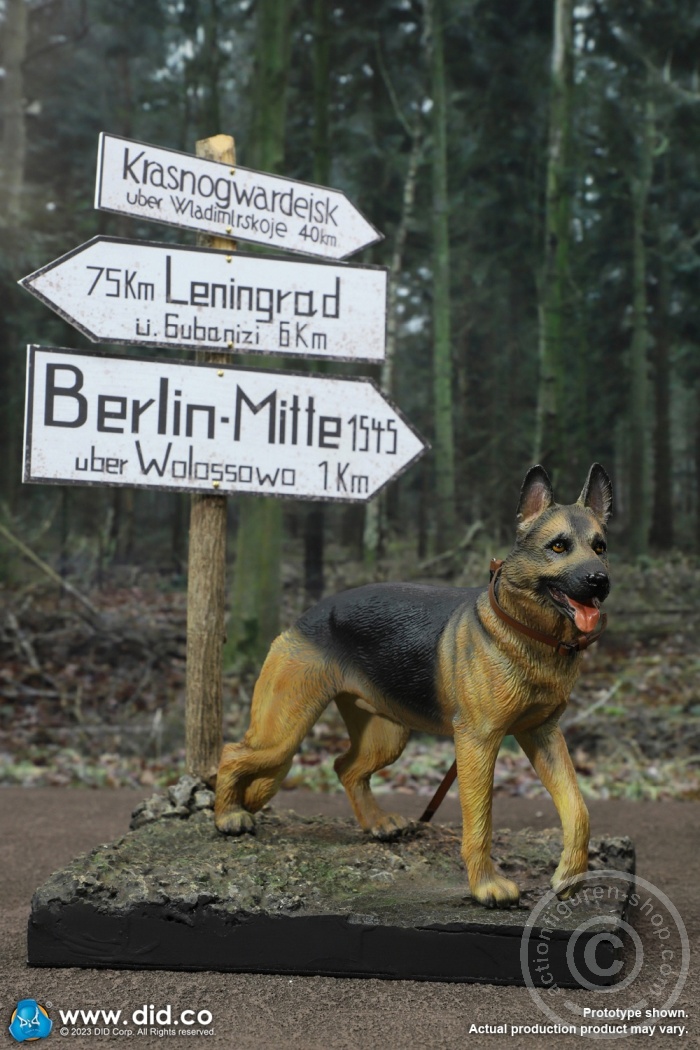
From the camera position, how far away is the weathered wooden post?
4.43 metres

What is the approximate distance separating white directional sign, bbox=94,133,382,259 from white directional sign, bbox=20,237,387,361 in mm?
A: 166

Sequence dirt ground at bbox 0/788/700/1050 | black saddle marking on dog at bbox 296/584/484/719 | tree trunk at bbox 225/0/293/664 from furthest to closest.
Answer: tree trunk at bbox 225/0/293/664
black saddle marking on dog at bbox 296/584/484/719
dirt ground at bbox 0/788/700/1050

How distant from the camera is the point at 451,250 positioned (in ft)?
34.1

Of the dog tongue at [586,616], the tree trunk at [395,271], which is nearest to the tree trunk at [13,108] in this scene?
the tree trunk at [395,271]

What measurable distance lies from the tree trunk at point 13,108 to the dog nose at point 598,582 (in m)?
9.05

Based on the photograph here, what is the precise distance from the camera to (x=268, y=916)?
3270 millimetres

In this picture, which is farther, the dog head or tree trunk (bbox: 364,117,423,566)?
tree trunk (bbox: 364,117,423,566)

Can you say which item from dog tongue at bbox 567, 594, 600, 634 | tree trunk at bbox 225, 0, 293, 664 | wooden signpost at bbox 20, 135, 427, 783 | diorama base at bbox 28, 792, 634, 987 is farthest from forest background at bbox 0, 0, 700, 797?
dog tongue at bbox 567, 594, 600, 634

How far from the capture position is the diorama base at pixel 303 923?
10.3 feet

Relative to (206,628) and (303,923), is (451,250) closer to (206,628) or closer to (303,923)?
(206,628)

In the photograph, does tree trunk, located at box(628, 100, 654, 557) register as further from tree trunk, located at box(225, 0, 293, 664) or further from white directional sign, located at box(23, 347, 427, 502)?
white directional sign, located at box(23, 347, 427, 502)

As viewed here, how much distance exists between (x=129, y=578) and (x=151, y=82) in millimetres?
5461

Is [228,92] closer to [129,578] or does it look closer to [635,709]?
[129,578]

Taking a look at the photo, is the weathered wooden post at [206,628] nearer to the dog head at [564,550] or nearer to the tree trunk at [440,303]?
the dog head at [564,550]
